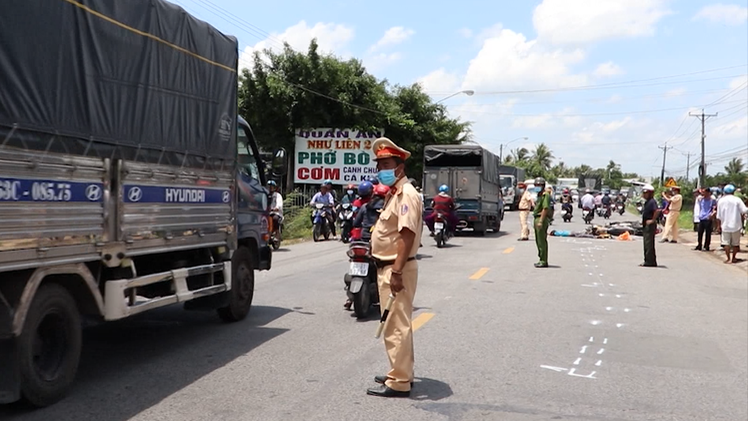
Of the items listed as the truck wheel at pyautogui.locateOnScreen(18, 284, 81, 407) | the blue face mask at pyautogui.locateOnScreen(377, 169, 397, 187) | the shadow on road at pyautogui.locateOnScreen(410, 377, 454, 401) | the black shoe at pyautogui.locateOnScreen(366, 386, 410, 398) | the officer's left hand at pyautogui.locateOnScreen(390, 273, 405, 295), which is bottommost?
the shadow on road at pyautogui.locateOnScreen(410, 377, 454, 401)

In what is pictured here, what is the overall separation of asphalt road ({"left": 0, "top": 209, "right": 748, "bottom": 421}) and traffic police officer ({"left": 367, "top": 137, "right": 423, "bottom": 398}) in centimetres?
24

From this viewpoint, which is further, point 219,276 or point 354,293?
point 354,293

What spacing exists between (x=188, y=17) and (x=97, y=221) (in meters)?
2.45

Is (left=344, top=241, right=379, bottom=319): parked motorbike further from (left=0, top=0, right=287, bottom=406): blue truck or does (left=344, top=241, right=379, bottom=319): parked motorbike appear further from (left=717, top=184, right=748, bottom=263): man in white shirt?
(left=717, top=184, right=748, bottom=263): man in white shirt

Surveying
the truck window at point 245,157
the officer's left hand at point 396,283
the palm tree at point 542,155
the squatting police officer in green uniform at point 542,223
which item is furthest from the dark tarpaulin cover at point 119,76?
the palm tree at point 542,155

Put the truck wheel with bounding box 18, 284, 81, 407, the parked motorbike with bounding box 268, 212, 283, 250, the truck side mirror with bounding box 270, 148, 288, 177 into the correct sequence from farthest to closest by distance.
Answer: the parked motorbike with bounding box 268, 212, 283, 250 → the truck side mirror with bounding box 270, 148, 288, 177 → the truck wheel with bounding box 18, 284, 81, 407

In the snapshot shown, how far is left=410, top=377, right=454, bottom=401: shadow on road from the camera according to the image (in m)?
5.89

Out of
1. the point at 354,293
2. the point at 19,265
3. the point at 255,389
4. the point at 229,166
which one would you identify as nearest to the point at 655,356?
the point at 354,293

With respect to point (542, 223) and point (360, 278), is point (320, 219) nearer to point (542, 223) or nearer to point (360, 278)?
point (542, 223)

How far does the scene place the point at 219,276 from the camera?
26.6ft

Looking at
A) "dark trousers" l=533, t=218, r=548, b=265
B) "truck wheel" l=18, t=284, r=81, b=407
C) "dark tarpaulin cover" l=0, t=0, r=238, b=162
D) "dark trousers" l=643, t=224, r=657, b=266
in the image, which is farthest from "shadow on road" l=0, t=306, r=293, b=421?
"dark trousers" l=643, t=224, r=657, b=266

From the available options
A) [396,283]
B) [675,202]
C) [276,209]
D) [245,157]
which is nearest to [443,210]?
[276,209]

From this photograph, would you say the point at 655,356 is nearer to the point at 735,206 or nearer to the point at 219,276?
the point at 219,276

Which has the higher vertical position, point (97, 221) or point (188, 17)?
point (188, 17)
